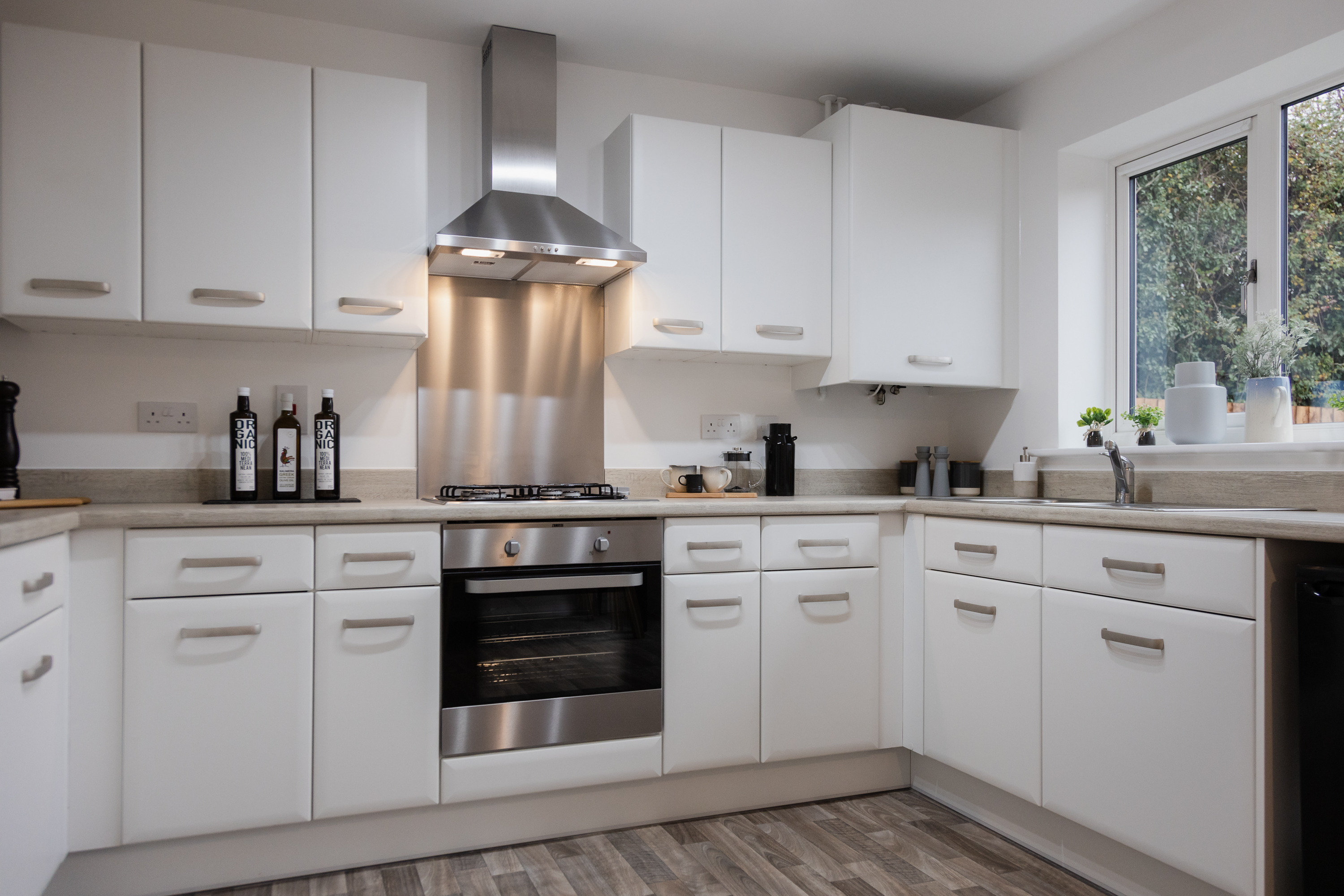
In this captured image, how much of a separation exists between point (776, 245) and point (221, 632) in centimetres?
202

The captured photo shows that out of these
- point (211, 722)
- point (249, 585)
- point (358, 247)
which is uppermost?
point (358, 247)

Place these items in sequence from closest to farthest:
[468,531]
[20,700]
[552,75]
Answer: [20,700]
[468,531]
[552,75]

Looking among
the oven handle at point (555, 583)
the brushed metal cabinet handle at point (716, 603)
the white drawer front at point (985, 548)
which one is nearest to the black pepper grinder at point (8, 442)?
the oven handle at point (555, 583)

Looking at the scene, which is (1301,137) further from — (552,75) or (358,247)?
(358,247)

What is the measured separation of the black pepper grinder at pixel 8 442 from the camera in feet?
7.36

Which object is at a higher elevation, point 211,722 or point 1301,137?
point 1301,137

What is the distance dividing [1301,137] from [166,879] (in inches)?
140

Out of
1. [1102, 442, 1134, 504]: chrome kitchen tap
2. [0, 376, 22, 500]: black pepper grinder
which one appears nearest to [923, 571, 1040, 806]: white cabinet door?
[1102, 442, 1134, 504]: chrome kitchen tap

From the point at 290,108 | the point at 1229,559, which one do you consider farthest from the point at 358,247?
the point at 1229,559

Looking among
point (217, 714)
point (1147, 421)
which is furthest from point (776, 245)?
point (217, 714)

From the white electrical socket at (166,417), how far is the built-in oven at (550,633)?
3.07 ft

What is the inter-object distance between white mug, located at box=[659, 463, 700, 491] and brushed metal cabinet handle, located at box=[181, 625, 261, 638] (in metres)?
1.41

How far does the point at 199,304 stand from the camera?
236 cm

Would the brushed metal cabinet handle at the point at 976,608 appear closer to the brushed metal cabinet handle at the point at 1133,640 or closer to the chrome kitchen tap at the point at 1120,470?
the brushed metal cabinet handle at the point at 1133,640
